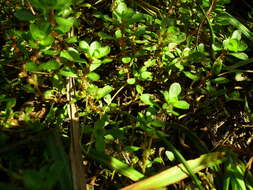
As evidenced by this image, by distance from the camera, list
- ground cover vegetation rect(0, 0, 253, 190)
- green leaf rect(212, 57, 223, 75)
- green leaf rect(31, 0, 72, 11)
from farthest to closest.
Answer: green leaf rect(212, 57, 223, 75) < ground cover vegetation rect(0, 0, 253, 190) < green leaf rect(31, 0, 72, 11)

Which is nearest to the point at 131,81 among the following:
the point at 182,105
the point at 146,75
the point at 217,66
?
the point at 146,75

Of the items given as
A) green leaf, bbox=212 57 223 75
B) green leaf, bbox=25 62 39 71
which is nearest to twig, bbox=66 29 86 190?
green leaf, bbox=25 62 39 71

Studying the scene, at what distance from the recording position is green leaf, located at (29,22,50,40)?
46.4 inches

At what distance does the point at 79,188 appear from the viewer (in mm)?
1128

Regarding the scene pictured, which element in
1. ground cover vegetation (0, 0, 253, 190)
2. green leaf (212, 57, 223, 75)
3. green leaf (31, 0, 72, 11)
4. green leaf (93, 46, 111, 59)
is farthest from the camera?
green leaf (212, 57, 223, 75)

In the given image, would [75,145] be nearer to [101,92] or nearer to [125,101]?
[101,92]

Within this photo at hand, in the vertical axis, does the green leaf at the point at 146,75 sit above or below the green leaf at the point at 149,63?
below

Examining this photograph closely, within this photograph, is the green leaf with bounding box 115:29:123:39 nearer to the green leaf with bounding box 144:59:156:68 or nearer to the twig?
the green leaf with bounding box 144:59:156:68

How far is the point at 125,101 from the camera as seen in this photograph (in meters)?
1.60

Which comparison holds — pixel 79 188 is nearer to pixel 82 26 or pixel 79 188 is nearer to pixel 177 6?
pixel 82 26

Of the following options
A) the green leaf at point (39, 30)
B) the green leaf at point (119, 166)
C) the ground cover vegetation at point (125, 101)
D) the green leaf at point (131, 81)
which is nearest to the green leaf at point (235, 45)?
the ground cover vegetation at point (125, 101)

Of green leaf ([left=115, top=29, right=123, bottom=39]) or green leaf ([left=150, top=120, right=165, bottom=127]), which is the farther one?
green leaf ([left=115, top=29, right=123, bottom=39])

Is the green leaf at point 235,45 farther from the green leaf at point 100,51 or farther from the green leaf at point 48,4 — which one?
the green leaf at point 48,4

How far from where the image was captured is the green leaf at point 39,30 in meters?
1.18
